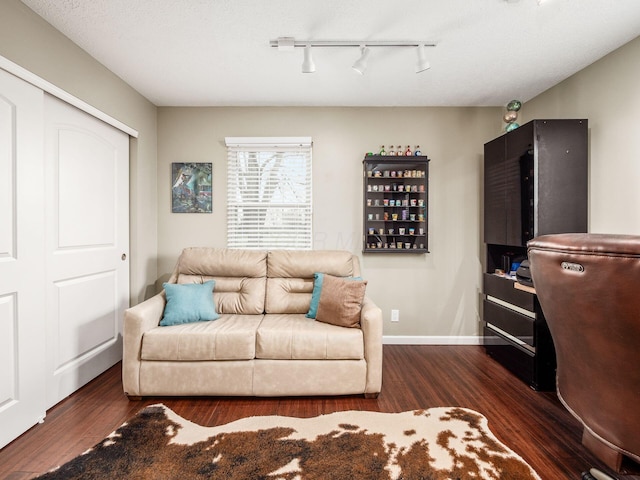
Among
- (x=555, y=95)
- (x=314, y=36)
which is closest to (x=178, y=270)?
(x=314, y=36)

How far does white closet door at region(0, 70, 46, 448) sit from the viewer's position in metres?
1.77

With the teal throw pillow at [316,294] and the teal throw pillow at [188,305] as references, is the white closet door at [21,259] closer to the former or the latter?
the teal throw pillow at [188,305]

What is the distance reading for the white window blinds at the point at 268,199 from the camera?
11.1 feet

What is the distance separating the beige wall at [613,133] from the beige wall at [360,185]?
0.91 meters

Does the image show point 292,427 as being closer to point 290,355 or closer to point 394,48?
point 290,355

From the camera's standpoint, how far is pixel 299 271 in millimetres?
2912

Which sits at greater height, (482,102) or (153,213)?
(482,102)

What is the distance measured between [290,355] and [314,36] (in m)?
2.27

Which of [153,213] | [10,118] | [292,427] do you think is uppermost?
[10,118]

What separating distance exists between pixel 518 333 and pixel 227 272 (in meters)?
2.59

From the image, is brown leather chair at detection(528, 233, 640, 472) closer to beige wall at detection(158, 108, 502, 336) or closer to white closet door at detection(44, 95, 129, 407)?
beige wall at detection(158, 108, 502, 336)

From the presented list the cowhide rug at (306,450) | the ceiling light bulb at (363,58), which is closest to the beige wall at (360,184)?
the ceiling light bulb at (363,58)

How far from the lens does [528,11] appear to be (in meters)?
1.94

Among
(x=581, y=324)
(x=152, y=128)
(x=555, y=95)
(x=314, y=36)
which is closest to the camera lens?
(x=581, y=324)
